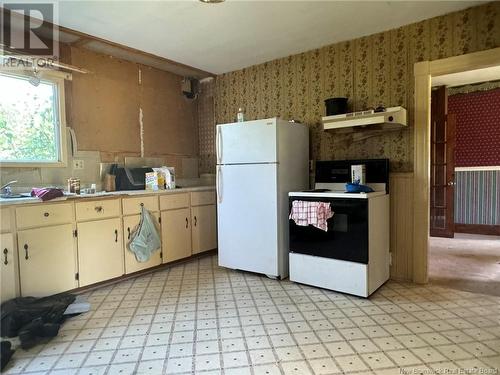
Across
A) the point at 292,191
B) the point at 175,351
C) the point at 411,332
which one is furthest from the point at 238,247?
the point at 411,332

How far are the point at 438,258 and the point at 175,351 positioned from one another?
3279 millimetres

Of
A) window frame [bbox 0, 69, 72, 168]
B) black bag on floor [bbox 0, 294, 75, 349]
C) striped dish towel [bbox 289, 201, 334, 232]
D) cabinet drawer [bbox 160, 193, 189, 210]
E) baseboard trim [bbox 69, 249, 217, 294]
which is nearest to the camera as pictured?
black bag on floor [bbox 0, 294, 75, 349]

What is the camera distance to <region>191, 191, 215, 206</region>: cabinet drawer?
3.67 meters

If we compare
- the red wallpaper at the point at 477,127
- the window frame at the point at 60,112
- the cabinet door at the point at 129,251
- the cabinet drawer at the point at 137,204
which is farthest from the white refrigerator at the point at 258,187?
the red wallpaper at the point at 477,127

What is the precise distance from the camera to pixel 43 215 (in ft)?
7.98

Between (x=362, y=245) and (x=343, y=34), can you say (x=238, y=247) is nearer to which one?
(x=362, y=245)

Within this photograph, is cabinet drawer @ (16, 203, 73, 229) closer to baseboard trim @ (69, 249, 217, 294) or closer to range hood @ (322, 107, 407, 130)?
baseboard trim @ (69, 249, 217, 294)

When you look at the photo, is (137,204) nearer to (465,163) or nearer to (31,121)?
(31,121)

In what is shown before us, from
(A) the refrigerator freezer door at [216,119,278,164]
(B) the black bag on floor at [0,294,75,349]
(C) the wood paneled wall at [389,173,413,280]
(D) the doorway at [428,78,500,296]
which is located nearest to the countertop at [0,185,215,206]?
(A) the refrigerator freezer door at [216,119,278,164]

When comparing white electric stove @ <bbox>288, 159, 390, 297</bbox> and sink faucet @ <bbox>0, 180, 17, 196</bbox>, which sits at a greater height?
sink faucet @ <bbox>0, 180, 17, 196</bbox>

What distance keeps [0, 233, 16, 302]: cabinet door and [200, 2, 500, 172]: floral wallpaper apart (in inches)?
107

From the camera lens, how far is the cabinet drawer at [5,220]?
87.0 inches

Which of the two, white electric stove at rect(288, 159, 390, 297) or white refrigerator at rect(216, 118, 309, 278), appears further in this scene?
white refrigerator at rect(216, 118, 309, 278)

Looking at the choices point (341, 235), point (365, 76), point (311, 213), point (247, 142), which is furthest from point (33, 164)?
point (365, 76)
